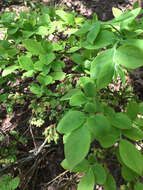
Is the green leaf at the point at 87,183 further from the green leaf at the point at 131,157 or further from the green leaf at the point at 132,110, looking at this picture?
the green leaf at the point at 132,110

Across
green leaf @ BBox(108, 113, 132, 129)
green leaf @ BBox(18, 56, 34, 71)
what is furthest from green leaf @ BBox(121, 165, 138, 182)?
green leaf @ BBox(18, 56, 34, 71)

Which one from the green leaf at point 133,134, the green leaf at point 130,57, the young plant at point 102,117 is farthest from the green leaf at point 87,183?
the green leaf at point 130,57

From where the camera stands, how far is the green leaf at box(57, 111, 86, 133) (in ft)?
1.84

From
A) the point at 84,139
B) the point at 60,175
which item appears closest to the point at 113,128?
the point at 84,139

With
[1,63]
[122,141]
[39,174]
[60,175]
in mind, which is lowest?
[39,174]

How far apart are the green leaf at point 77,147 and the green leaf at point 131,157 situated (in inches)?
7.3

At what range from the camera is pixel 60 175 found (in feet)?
4.95

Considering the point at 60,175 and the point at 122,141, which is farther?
the point at 60,175

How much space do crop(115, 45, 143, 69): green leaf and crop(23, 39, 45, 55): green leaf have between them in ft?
1.46

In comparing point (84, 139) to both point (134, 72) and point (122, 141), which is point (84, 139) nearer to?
point (122, 141)

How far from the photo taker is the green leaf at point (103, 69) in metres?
0.61

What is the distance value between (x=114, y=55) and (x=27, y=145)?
4.47 ft

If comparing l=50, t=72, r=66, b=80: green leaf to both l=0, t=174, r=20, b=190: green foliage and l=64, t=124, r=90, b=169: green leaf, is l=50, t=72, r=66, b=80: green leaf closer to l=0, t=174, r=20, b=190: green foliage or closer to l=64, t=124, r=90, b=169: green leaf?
l=64, t=124, r=90, b=169: green leaf

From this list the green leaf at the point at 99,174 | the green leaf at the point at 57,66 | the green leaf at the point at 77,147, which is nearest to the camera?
the green leaf at the point at 77,147
